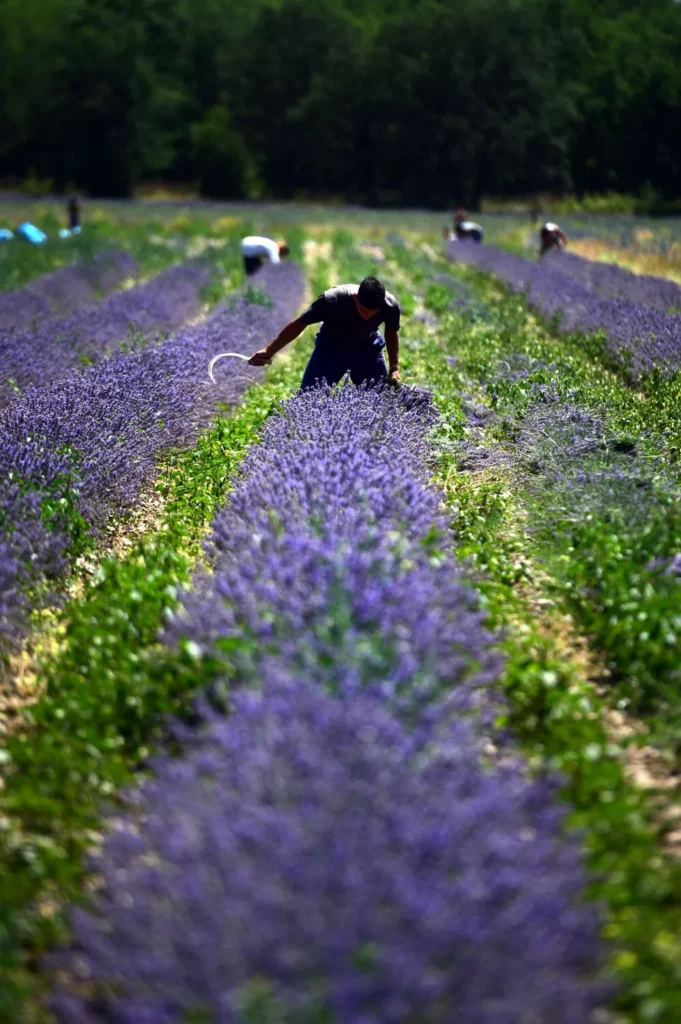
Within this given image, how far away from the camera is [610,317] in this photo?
1216 centimetres

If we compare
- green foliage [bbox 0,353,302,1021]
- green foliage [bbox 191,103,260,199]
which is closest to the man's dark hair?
green foliage [bbox 0,353,302,1021]

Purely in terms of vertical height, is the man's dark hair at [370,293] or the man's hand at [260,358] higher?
the man's dark hair at [370,293]

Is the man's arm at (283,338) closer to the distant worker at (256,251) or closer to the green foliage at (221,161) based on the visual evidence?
the distant worker at (256,251)

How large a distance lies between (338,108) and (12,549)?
5968cm

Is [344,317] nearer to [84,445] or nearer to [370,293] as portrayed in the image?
[370,293]

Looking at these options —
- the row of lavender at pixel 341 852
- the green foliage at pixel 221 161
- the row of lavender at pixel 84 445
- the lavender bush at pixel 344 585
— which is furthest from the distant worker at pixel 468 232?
the green foliage at pixel 221 161

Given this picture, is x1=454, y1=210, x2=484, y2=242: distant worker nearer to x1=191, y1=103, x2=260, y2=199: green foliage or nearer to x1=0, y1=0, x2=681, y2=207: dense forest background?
x1=0, y1=0, x2=681, y2=207: dense forest background

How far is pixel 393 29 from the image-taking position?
6084cm

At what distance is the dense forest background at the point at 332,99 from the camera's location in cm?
5384

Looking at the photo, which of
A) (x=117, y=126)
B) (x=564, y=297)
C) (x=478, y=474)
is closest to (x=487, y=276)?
(x=564, y=297)

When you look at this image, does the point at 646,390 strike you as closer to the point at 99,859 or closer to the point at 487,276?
the point at 99,859

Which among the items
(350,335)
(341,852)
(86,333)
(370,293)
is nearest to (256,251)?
(86,333)

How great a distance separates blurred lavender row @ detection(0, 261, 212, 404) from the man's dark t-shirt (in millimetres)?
3074

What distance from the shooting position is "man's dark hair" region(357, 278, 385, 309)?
6.32 meters
